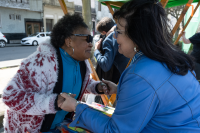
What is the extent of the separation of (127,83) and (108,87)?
36.4 inches

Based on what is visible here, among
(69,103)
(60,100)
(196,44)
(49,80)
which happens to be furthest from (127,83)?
(196,44)

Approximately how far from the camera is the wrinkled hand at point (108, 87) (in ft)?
6.74

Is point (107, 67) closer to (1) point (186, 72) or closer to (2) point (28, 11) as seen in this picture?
(1) point (186, 72)

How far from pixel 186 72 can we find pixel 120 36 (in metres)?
0.54

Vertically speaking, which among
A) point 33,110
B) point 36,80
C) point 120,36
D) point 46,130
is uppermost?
point 120,36

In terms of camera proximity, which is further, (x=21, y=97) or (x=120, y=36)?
(x=21, y=97)

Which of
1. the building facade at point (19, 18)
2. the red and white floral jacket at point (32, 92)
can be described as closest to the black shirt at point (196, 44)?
the red and white floral jacket at point (32, 92)

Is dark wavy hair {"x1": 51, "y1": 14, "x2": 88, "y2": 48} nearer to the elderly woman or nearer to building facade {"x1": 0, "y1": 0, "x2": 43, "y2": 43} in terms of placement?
the elderly woman

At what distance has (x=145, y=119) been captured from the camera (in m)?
1.16

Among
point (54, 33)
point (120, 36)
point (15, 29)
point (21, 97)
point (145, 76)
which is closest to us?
point (145, 76)

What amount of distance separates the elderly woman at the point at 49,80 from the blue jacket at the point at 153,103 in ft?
1.79

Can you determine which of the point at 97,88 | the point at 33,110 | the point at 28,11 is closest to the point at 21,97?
the point at 33,110

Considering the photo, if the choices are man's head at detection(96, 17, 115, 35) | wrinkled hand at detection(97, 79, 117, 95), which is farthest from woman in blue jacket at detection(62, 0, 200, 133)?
man's head at detection(96, 17, 115, 35)

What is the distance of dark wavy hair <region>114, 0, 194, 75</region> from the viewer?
4.10 feet
